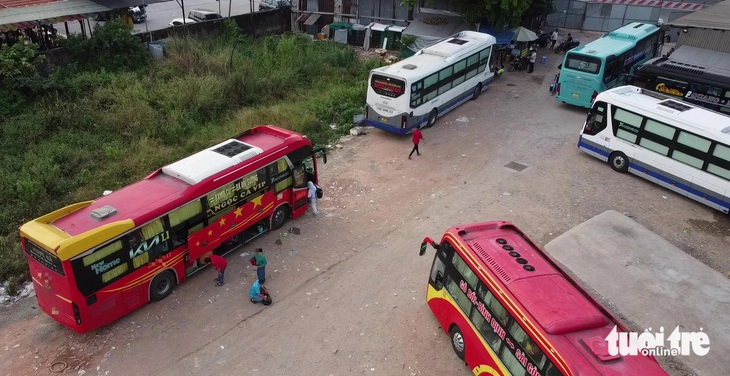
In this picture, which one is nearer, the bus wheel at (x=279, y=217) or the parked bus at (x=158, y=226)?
the parked bus at (x=158, y=226)

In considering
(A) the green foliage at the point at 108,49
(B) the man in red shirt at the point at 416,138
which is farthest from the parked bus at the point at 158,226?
(A) the green foliage at the point at 108,49

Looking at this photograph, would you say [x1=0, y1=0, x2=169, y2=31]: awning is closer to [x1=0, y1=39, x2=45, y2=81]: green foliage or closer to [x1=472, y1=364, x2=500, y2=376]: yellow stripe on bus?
[x1=0, y1=39, x2=45, y2=81]: green foliage

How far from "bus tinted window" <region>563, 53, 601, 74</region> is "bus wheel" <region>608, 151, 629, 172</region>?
448 cm

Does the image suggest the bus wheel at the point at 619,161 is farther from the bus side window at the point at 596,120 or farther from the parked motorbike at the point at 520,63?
the parked motorbike at the point at 520,63

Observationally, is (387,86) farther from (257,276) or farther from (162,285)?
(162,285)

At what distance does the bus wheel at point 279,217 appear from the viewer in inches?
520

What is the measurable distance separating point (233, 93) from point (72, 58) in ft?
21.0

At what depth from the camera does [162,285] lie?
11008 mm

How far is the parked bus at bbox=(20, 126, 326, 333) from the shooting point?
9359mm

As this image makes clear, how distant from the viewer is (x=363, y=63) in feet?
81.1

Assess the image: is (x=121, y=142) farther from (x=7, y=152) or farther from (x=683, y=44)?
(x=683, y=44)

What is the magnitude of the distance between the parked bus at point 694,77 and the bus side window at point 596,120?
10.9 feet

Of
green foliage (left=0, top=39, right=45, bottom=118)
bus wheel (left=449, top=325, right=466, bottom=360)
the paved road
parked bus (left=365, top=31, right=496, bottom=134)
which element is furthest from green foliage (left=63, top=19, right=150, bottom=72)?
bus wheel (left=449, top=325, right=466, bottom=360)

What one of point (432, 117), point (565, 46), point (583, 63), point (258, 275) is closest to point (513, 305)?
point (258, 275)
